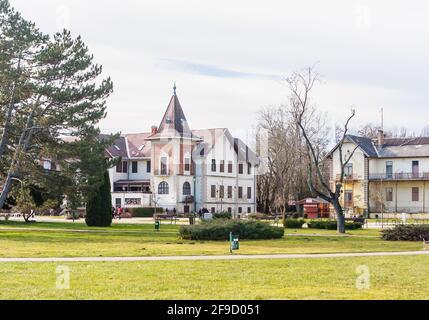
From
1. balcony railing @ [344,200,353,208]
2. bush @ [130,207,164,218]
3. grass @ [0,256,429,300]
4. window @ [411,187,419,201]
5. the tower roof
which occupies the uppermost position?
the tower roof

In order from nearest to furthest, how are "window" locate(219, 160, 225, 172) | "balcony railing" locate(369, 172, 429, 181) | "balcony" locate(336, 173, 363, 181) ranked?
"balcony railing" locate(369, 172, 429, 181)
"balcony" locate(336, 173, 363, 181)
"window" locate(219, 160, 225, 172)

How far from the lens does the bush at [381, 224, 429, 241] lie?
1270 inches

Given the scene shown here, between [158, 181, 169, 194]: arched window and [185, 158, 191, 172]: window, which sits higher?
[185, 158, 191, 172]: window

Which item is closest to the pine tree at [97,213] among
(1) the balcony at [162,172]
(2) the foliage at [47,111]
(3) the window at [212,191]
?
(2) the foliage at [47,111]

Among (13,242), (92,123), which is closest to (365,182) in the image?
(92,123)

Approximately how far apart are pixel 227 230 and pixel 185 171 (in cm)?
4722

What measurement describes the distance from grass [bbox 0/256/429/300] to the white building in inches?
2179

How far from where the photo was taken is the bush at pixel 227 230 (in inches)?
1267

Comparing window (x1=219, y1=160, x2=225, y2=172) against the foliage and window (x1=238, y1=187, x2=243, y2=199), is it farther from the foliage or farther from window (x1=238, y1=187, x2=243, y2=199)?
the foliage

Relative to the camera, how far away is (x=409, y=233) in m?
32.3

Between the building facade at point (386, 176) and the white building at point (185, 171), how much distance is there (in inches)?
471

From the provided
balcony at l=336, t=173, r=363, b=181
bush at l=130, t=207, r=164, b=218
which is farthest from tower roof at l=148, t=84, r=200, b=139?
balcony at l=336, t=173, r=363, b=181

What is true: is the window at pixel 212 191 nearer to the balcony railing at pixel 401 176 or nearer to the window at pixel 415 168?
the balcony railing at pixel 401 176

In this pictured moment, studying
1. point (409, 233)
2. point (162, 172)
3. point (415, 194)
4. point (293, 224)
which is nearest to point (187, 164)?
point (162, 172)
